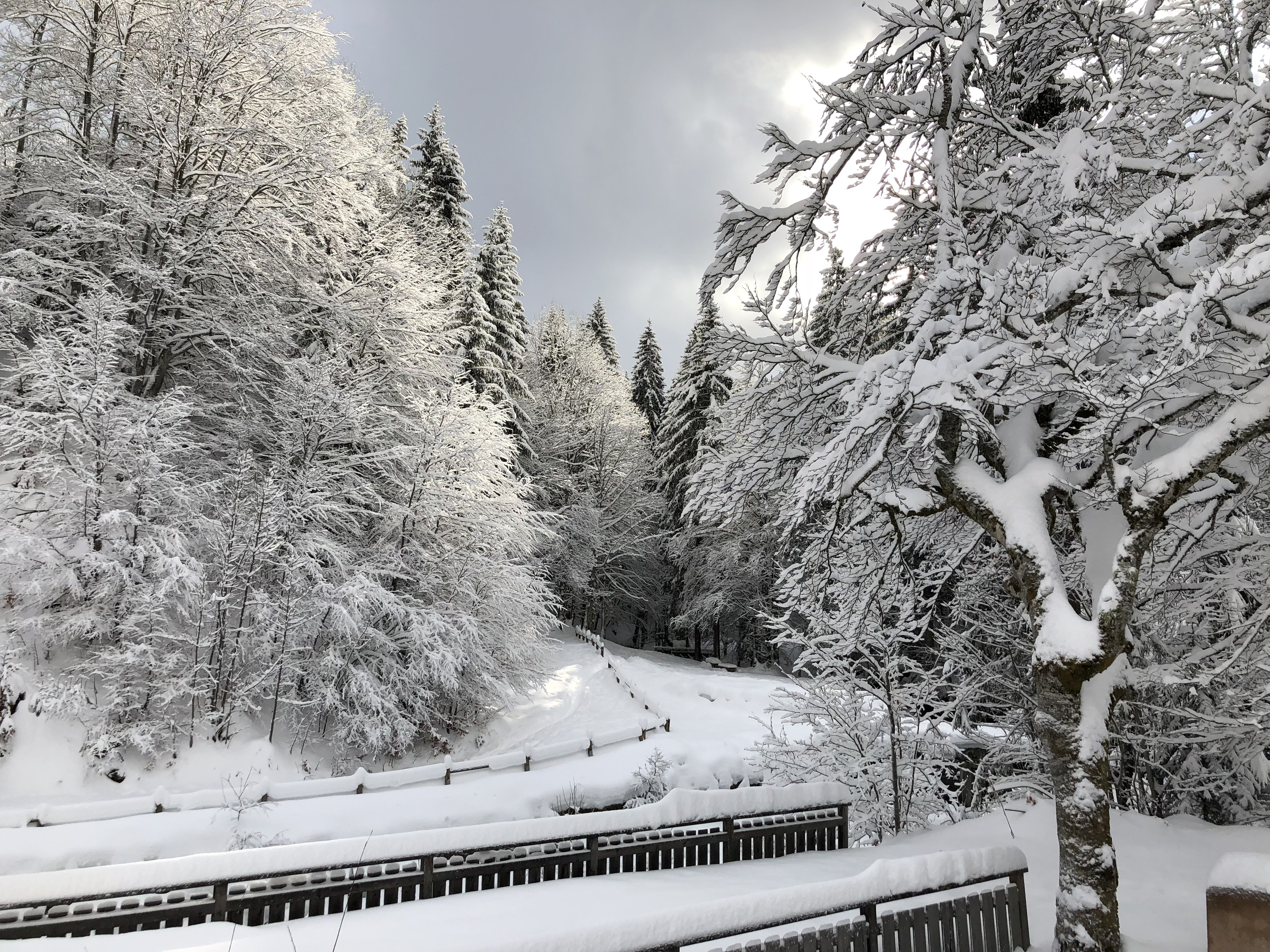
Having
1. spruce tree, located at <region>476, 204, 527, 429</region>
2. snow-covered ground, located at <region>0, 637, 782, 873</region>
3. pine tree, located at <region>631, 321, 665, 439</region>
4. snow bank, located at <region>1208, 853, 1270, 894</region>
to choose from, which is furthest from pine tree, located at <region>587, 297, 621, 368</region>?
snow bank, located at <region>1208, 853, 1270, 894</region>

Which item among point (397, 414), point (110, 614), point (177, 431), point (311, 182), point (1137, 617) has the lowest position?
point (110, 614)

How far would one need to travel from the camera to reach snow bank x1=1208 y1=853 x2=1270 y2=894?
387 centimetres

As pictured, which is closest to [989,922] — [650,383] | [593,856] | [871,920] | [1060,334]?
[871,920]

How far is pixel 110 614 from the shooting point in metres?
11.9

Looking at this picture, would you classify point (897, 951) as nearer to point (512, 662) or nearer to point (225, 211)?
point (512, 662)

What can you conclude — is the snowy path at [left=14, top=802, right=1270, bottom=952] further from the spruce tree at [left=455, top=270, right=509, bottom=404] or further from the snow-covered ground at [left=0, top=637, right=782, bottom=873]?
the spruce tree at [left=455, top=270, right=509, bottom=404]

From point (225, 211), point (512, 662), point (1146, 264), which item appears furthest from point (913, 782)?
point (225, 211)

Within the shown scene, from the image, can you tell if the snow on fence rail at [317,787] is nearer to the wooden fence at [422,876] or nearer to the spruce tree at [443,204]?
the wooden fence at [422,876]

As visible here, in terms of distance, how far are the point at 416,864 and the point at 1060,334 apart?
736 centimetres

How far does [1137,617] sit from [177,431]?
18078 mm

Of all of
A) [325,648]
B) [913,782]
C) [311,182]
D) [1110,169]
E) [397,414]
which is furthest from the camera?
[397,414]

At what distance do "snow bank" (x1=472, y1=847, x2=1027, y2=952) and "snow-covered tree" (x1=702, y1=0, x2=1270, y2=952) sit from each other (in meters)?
0.72

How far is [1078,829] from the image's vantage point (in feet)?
16.1

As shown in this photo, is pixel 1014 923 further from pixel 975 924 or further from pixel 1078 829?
pixel 1078 829
